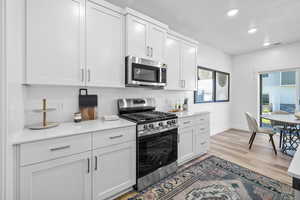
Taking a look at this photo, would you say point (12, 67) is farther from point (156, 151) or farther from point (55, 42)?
point (156, 151)

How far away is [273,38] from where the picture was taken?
11.4 feet

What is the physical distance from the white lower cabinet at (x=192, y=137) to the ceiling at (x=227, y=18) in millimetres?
1927

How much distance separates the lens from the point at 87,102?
6.40 feet

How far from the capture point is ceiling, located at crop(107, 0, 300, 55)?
2124 mm

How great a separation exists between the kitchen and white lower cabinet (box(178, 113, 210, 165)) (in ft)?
0.06

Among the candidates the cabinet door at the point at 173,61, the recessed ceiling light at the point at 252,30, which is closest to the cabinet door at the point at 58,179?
the cabinet door at the point at 173,61

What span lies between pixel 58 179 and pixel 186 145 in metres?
2.00

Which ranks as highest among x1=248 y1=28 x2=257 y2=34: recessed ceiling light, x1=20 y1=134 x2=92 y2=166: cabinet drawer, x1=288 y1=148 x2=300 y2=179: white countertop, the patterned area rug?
x1=248 y1=28 x2=257 y2=34: recessed ceiling light

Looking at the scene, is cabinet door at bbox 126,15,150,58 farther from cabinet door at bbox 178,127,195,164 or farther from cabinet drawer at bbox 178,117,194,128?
cabinet door at bbox 178,127,195,164

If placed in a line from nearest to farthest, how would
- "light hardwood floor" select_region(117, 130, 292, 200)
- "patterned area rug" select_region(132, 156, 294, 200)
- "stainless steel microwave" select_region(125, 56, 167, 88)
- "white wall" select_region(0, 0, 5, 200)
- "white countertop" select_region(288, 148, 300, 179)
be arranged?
"white countertop" select_region(288, 148, 300, 179) < "white wall" select_region(0, 0, 5, 200) < "patterned area rug" select_region(132, 156, 294, 200) < "stainless steel microwave" select_region(125, 56, 167, 88) < "light hardwood floor" select_region(117, 130, 292, 200)

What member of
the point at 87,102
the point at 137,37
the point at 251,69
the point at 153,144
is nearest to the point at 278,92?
the point at 251,69

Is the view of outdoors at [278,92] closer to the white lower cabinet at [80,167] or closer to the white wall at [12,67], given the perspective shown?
the white lower cabinet at [80,167]

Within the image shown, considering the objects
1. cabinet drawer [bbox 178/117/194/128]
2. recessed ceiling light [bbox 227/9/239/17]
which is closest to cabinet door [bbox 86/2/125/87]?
cabinet drawer [bbox 178/117/194/128]

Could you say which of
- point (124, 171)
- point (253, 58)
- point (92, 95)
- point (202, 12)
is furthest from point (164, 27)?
point (253, 58)
